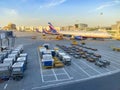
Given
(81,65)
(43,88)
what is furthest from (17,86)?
(81,65)

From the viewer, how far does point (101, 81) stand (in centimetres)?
2589

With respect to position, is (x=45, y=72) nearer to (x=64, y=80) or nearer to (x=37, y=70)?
(x=37, y=70)

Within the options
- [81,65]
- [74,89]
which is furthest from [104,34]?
[74,89]

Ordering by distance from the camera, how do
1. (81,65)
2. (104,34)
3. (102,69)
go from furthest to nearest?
(104,34)
(81,65)
(102,69)

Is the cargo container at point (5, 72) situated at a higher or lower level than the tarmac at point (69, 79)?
higher

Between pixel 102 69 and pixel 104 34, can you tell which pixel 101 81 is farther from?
pixel 104 34

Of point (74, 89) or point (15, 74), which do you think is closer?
point (74, 89)

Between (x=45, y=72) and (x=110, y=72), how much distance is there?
12.2 meters

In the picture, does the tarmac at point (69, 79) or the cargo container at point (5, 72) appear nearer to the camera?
the tarmac at point (69, 79)

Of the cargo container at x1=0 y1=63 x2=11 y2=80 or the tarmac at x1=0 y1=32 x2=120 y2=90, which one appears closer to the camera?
the tarmac at x1=0 y1=32 x2=120 y2=90

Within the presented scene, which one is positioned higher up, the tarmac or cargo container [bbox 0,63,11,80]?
cargo container [bbox 0,63,11,80]

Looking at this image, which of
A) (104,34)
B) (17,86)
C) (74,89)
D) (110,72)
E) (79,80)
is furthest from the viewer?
(104,34)

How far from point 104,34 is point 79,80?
84.5 m

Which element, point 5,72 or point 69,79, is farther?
point 5,72
